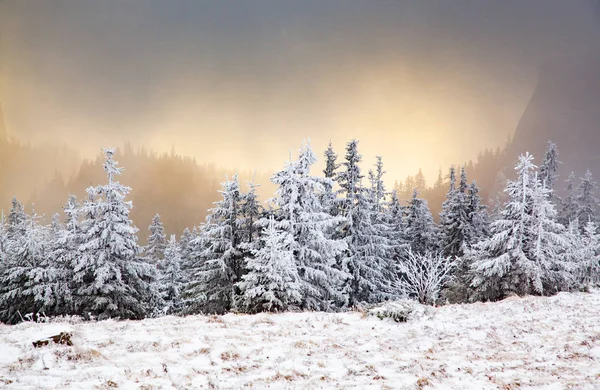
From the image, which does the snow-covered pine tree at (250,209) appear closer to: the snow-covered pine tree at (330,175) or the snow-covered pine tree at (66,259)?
the snow-covered pine tree at (330,175)

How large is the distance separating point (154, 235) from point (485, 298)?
50559 mm

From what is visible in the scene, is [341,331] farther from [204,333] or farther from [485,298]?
[485,298]

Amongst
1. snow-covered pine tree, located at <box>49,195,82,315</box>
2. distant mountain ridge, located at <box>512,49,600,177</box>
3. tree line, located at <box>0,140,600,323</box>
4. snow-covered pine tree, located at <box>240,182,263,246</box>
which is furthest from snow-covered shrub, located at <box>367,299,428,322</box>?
distant mountain ridge, located at <box>512,49,600,177</box>

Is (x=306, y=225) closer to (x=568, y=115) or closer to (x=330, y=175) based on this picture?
(x=330, y=175)

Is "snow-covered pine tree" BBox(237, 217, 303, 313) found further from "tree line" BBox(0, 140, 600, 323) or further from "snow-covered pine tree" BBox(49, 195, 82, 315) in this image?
"snow-covered pine tree" BBox(49, 195, 82, 315)

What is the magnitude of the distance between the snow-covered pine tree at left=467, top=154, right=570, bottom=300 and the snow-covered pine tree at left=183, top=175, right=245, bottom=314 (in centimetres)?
1604

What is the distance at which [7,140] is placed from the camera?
191 metres

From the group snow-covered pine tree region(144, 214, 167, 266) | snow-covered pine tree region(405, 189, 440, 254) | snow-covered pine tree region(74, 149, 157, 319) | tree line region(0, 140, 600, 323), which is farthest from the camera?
snow-covered pine tree region(144, 214, 167, 266)

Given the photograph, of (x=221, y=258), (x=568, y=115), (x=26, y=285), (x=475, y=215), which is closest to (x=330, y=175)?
(x=221, y=258)

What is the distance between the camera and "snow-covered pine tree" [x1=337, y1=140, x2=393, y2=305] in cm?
2662

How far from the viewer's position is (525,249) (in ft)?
68.5

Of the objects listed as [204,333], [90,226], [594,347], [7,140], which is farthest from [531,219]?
[7,140]

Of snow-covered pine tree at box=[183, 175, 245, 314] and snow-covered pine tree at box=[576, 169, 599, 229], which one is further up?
snow-covered pine tree at box=[576, 169, 599, 229]

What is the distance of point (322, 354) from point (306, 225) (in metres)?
11.5
